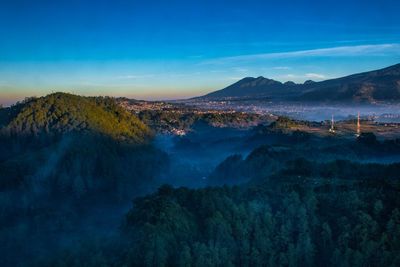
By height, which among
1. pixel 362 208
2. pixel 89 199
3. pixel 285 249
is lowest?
pixel 89 199

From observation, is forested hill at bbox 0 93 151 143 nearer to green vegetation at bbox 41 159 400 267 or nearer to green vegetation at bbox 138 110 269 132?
green vegetation at bbox 138 110 269 132

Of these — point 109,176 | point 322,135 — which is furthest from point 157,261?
point 322,135

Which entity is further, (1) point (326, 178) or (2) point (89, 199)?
(2) point (89, 199)

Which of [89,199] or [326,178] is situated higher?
[326,178]

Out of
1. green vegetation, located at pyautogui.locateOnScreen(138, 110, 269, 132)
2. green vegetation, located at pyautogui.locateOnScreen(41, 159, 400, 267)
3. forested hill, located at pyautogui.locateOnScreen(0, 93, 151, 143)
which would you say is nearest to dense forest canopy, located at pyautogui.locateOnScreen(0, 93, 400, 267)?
green vegetation, located at pyautogui.locateOnScreen(41, 159, 400, 267)

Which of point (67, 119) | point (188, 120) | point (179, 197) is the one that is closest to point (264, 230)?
point (179, 197)

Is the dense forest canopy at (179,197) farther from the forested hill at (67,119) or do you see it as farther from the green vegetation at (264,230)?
the forested hill at (67,119)

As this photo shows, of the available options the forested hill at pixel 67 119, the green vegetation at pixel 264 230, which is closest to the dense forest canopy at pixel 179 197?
the green vegetation at pixel 264 230

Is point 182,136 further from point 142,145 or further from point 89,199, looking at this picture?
point 89,199
